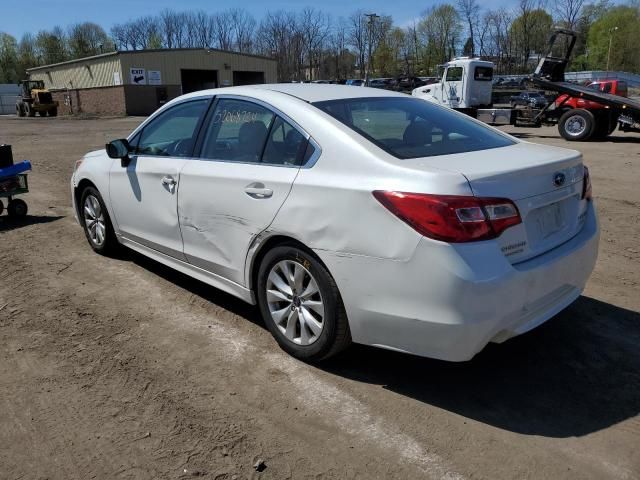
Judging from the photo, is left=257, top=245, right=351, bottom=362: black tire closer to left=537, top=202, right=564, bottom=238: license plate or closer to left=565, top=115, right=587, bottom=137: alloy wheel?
left=537, top=202, right=564, bottom=238: license plate

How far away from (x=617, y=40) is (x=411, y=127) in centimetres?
9563

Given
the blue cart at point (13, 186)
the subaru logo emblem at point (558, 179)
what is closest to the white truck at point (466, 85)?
the blue cart at point (13, 186)

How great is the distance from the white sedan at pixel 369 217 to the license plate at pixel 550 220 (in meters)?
0.01

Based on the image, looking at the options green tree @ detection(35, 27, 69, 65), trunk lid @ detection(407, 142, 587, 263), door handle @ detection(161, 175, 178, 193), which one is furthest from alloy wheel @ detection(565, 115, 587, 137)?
green tree @ detection(35, 27, 69, 65)

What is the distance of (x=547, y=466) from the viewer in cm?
254

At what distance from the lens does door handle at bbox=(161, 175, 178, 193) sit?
13.7ft

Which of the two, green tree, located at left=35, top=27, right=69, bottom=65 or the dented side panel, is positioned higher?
green tree, located at left=35, top=27, right=69, bottom=65

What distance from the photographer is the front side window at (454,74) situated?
20756 mm

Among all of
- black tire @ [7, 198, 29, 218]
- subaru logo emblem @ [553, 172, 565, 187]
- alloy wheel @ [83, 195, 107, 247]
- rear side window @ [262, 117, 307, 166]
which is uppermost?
rear side window @ [262, 117, 307, 166]

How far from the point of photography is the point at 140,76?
4394 centimetres

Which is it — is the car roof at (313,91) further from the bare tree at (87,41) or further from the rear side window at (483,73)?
the bare tree at (87,41)

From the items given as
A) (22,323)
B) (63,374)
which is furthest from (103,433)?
(22,323)

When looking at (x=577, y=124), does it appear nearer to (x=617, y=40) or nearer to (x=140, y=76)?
(x=140, y=76)

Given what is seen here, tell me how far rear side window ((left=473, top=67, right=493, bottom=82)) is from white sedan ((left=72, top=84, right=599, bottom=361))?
709 inches
